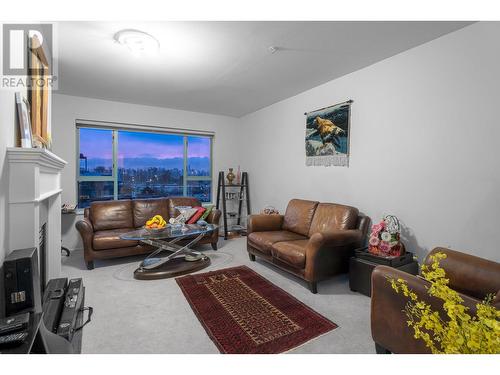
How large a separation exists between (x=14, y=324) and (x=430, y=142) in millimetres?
3242

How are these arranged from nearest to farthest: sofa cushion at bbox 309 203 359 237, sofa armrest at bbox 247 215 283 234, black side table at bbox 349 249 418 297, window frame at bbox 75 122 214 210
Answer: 1. black side table at bbox 349 249 418 297
2. sofa cushion at bbox 309 203 359 237
3. sofa armrest at bbox 247 215 283 234
4. window frame at bbox 75 122 214 210

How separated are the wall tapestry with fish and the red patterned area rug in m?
1.84

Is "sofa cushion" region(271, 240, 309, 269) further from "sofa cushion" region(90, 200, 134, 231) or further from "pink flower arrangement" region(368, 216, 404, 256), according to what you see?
"sofa cushion" region(90, 200, 134, 231)

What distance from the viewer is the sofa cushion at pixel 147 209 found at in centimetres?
407

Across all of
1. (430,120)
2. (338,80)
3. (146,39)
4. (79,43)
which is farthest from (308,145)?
(79,43)

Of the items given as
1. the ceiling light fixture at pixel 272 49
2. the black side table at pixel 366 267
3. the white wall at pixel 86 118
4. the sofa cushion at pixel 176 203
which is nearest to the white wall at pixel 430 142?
the black side table at pixel 366 267

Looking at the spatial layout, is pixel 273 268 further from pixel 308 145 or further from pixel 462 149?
pixel 462 149

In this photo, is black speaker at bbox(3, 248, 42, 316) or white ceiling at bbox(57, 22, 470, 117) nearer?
black speaker at bbox(3, 248, 42, 316)

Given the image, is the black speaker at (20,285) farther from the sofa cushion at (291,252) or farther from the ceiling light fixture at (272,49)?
the ceiling light fixture at (272,49)

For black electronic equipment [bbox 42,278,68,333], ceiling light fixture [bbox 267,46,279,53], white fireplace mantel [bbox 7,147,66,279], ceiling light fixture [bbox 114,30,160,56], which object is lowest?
black electronic equipment [bbox 42,278,68,333]

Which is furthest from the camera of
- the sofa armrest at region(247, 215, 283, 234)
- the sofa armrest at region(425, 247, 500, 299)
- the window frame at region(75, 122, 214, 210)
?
the window frame at region(75, 122, 214, 210)

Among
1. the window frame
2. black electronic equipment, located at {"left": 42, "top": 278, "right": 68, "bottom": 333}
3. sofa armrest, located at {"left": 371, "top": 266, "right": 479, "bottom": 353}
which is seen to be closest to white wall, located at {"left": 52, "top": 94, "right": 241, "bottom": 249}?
the window frame

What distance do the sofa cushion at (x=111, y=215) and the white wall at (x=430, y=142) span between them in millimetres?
3022

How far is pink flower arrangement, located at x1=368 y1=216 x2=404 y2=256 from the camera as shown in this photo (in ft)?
8.27
